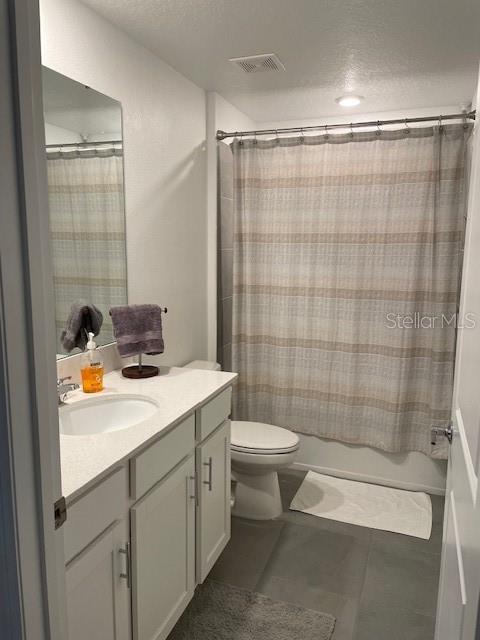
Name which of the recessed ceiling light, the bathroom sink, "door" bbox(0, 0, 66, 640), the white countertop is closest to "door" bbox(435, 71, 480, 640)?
"door" bbox(0, 0, 66, 640)

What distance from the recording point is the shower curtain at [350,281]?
105 inches

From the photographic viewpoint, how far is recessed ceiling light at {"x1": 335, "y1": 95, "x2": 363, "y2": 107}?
296cm

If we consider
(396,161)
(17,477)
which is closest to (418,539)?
(396,161)

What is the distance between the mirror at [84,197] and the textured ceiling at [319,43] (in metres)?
0.40

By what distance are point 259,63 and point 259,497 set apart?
7.39 ft

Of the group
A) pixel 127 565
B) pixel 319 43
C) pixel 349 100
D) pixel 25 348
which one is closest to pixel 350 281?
pixel 349 100

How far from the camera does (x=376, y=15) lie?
1.92 metres

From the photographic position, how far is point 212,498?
2.03 meters

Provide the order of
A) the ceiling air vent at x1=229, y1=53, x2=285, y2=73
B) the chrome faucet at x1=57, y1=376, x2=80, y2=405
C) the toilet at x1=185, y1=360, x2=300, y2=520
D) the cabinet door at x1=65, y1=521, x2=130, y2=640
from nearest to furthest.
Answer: the cabinet door at x1=65, y1=521, x2=130, y2=640, the chrome faucet at x1=57, y1=376, x2=80, y2=405, the ceiling air vent at x1=229, y1=53, x2=285, y2=73, the toilet at x1=185, y1=360, x2=300, y2=520

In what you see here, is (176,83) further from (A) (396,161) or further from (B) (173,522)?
(B) (173,522)

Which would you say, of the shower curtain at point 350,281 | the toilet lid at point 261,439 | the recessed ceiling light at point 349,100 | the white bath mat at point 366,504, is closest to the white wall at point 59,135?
the shower curtain at point 350,281

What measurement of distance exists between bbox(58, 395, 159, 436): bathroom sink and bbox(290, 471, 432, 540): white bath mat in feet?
4.39

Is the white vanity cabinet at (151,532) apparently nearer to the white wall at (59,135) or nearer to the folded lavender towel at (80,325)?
the folded lavender towel at (80,325)

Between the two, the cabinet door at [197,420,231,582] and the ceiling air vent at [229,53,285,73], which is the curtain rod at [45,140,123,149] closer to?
the ceiling air vent at [229,53,285,73]
